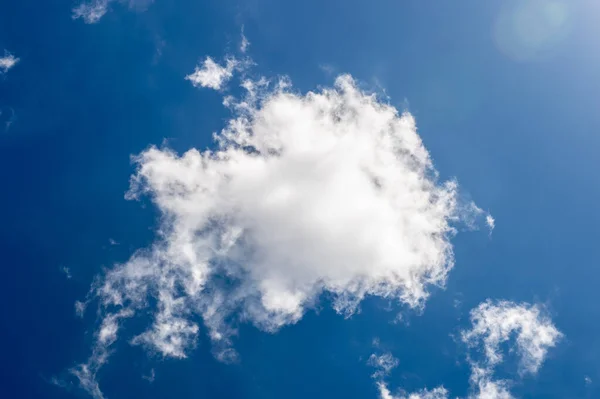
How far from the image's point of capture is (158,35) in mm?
106250

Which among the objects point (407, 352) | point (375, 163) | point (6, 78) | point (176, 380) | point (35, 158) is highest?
point (375, 163)

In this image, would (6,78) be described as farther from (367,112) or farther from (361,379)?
(361,379)

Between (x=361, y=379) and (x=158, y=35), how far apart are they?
76.5 m

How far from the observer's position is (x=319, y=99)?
349ft

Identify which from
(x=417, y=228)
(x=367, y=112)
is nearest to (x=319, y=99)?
(x=367, y=112)

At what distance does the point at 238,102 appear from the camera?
106 m

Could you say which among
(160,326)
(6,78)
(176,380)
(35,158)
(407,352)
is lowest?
(176,380)

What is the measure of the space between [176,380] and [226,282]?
20.4 metres

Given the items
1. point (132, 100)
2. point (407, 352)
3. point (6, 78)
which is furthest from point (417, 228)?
point (6, 78)

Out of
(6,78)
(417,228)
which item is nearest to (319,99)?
(417,228)

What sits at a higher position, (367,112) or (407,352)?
(367,112)

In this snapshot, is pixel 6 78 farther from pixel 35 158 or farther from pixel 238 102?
pixel 238 102

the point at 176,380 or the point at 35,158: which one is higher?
the point at 35,158

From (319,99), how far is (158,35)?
33350 millimetres
